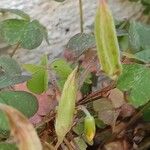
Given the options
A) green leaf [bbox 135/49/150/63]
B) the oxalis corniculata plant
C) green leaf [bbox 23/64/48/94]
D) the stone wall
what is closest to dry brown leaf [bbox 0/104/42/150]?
the oxalis corniculata plant

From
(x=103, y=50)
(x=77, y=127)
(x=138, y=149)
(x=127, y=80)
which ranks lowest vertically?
(x=138, y=149)

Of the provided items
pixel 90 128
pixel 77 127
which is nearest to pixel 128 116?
pixel 77 127

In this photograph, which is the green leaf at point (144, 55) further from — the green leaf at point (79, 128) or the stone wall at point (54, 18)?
the stone wall at point (54, 18)

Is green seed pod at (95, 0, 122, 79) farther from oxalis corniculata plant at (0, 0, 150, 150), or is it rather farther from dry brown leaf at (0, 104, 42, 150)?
dry brown leaf at (0, 104, 42, 150)

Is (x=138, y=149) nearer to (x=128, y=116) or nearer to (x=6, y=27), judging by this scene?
(x=128, y=116)

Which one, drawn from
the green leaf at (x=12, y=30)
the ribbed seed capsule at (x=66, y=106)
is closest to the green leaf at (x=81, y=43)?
the green leaf at (x=12, y=30)

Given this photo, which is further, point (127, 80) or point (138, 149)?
point (138, 149)
